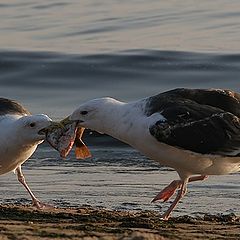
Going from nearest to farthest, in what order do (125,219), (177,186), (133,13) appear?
(125,219) → (177,186) → (133,13)

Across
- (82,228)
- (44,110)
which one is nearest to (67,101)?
(44,110)

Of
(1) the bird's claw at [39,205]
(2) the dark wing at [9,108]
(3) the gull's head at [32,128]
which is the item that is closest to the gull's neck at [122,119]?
(3) the gull's head at [32,128]

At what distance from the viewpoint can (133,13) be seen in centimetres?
2428

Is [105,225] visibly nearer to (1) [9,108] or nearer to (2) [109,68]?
(1) [9,108]

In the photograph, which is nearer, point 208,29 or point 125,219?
point 125,219

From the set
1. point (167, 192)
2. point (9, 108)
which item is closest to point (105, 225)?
point (167, 192)

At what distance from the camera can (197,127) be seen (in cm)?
945

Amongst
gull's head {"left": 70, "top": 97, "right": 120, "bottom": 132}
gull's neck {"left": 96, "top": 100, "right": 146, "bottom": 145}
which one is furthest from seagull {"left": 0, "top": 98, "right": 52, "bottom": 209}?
gull's neck {"left": 96, "top": 100, "right": 146, "bottom": 145}

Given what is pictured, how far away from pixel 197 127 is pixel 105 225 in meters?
1.73

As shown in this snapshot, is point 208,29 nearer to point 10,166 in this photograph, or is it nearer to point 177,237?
point 10,166

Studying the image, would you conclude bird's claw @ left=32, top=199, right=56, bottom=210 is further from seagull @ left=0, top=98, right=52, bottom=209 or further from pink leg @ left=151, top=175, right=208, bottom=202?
pink leg @ left=151, top=175, right=208, bottom=202

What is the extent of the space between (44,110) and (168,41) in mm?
6129

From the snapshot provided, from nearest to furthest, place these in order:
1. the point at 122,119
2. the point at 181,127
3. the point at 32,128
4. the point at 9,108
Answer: the point at 181,127 → the point at 122,119 → the point at 32,128 → the point at 9,108

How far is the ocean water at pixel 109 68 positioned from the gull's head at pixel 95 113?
1.21 m
